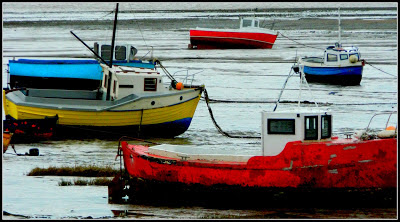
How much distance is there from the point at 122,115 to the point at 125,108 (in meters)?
0.32

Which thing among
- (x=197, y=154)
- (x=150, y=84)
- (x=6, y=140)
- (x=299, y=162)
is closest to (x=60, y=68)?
(x=150, y=84)

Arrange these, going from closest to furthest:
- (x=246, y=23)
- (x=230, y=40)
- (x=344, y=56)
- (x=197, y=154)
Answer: (x=197, y=154)
(x=344, y=56)
(x=230, y=40)
(x=246, y=23)

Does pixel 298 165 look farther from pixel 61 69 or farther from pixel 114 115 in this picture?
pixel 61 69

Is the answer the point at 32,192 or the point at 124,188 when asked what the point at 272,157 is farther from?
the point at 32,192

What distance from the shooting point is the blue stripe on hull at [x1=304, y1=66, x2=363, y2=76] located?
1708 inches

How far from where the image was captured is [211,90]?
133 feet

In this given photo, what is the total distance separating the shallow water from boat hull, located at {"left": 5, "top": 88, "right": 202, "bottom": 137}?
629mm

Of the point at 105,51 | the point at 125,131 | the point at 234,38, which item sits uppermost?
the point at 234,38

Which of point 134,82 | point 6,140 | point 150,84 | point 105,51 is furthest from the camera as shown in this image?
point 105,51

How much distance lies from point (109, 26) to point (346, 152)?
71306 millimetres

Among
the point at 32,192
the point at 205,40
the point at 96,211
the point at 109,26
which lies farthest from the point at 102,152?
the point at 109,26

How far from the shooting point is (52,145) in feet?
87.9

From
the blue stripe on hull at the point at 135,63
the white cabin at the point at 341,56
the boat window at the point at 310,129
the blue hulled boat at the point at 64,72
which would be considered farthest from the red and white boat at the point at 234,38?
the boat window at the point at 310,129

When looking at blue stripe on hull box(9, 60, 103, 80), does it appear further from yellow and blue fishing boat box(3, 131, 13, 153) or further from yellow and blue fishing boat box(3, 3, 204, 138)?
yellow and blue fishing boat box(3, 131, 13, 153)
